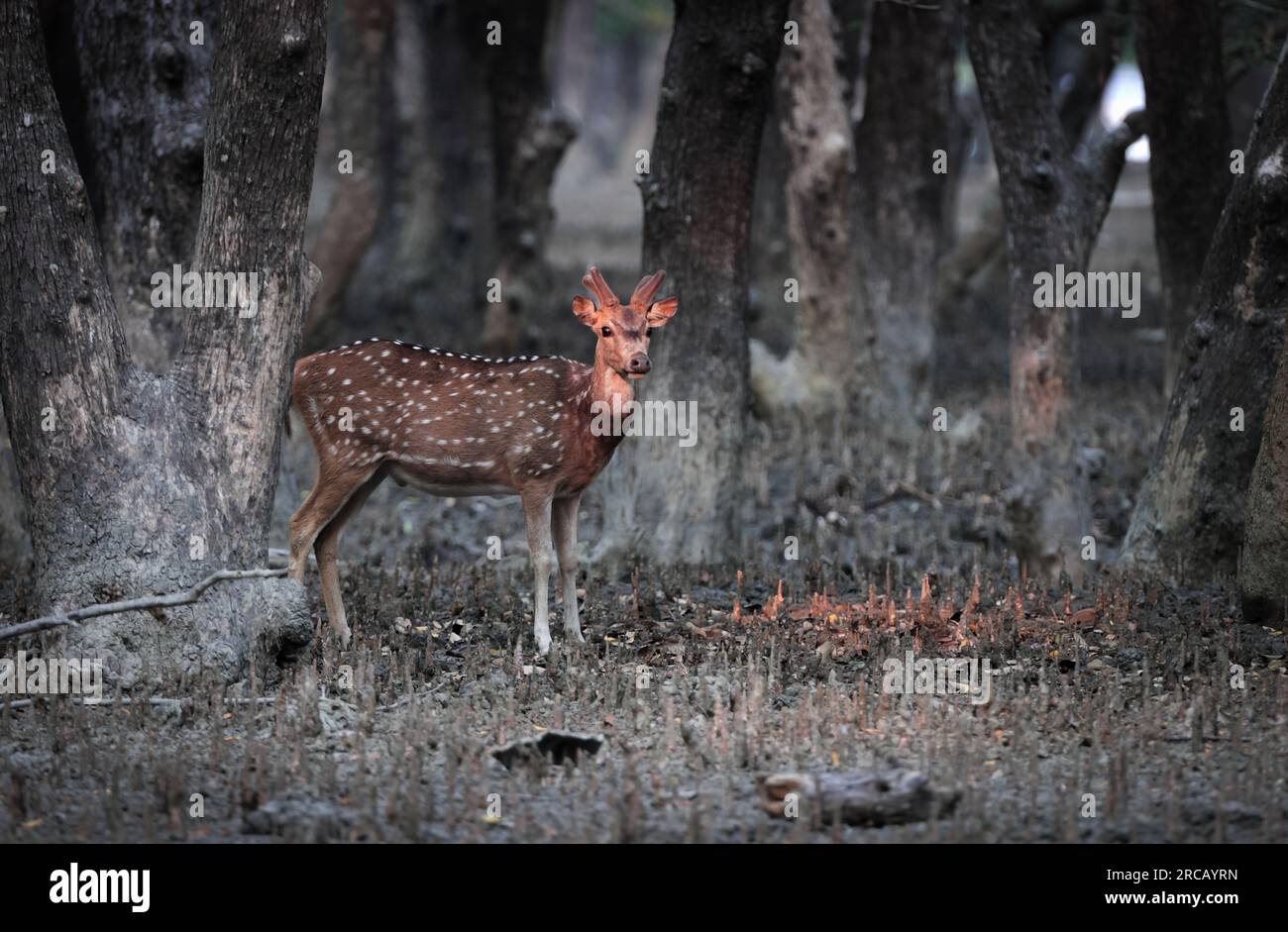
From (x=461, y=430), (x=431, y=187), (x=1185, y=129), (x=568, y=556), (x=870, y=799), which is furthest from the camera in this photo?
(x=431, y=187)

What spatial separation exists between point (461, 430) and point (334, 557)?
100 centimetres

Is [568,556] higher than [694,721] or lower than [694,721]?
higher

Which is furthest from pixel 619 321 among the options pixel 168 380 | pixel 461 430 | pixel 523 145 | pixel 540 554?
pixel 523 145

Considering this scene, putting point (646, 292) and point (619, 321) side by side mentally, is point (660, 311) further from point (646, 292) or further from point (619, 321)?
point (619, 321)

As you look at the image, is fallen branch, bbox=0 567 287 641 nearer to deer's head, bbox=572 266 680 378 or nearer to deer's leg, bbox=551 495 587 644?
deer's leg, bbox=551 495 587 644

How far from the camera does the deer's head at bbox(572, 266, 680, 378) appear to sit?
9.11m

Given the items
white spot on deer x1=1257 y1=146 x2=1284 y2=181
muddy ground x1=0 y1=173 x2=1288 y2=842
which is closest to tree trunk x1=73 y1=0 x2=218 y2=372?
muddy ground x1=0 y1=173 x2=1288 y2=842

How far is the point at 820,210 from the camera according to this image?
16344 millimetres

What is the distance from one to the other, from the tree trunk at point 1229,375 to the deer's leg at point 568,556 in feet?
11.8

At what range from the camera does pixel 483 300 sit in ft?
71.8

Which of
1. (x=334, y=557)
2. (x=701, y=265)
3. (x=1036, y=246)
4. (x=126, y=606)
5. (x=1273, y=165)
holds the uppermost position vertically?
(x=1273, y=165)

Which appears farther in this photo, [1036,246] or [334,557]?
[1036,246]

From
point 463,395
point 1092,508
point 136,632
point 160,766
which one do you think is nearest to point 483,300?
point 1092,508
